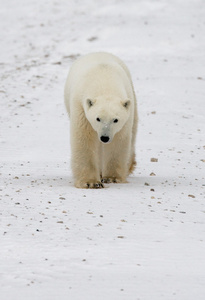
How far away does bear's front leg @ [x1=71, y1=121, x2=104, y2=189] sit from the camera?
6.11 metres

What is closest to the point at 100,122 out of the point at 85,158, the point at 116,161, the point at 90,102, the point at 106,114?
the point at 106,114

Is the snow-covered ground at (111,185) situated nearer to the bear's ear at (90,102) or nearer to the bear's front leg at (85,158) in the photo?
the bear's front leg at (85,158)

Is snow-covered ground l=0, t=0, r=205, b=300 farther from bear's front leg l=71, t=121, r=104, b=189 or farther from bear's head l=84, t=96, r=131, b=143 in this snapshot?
bear's head l=84, t=96, r=131, b=143

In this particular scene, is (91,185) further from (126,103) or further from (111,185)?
(126,103)

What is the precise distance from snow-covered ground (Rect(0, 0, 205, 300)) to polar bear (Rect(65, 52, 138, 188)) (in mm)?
255

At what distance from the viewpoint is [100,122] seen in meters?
5.59

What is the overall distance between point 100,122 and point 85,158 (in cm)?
70

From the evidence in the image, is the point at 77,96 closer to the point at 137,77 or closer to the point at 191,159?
the point at 191,159

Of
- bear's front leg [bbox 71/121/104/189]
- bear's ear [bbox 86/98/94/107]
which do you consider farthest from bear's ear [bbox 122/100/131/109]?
bear's front leg [bbox 71/121/104/189]

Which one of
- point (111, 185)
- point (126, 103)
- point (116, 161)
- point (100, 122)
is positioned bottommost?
point (111, 185)

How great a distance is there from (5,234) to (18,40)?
13.5 m

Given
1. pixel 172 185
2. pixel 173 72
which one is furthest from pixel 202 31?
pixel 172 185

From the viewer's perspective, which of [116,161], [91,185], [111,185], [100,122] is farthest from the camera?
[116,161]

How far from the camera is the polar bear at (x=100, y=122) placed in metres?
5.68
